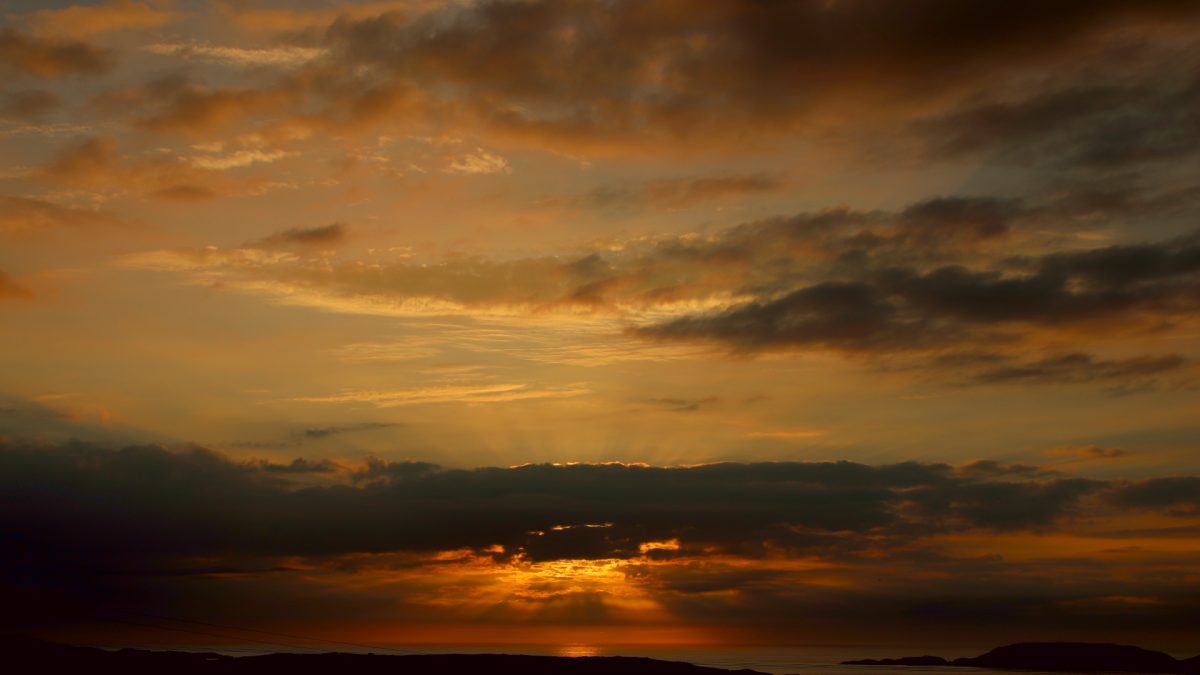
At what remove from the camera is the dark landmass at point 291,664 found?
107688mm

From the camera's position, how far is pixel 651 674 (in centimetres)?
12850

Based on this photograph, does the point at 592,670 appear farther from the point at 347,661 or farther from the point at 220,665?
the point at 220,665

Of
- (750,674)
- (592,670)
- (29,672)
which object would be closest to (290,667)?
(29,672)

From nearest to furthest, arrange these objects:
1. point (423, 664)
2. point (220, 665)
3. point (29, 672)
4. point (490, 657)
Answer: point (29, 672) < point (220, 665) < point (423, 664) < point (490, 657)

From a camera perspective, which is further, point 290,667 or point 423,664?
point 423,664

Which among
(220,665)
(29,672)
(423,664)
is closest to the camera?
(29,672)

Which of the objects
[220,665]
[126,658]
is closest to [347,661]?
[220,665]

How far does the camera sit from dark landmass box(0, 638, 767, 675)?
4240 inches

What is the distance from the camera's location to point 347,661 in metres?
126

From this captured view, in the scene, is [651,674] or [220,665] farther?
[651,674]

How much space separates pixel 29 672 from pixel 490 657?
2264 inches

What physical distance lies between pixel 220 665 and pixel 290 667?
25.3ft

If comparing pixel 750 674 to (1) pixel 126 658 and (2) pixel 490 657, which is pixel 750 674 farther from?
(1) pixel 126 658

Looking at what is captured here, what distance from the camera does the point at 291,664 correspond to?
119438mm
